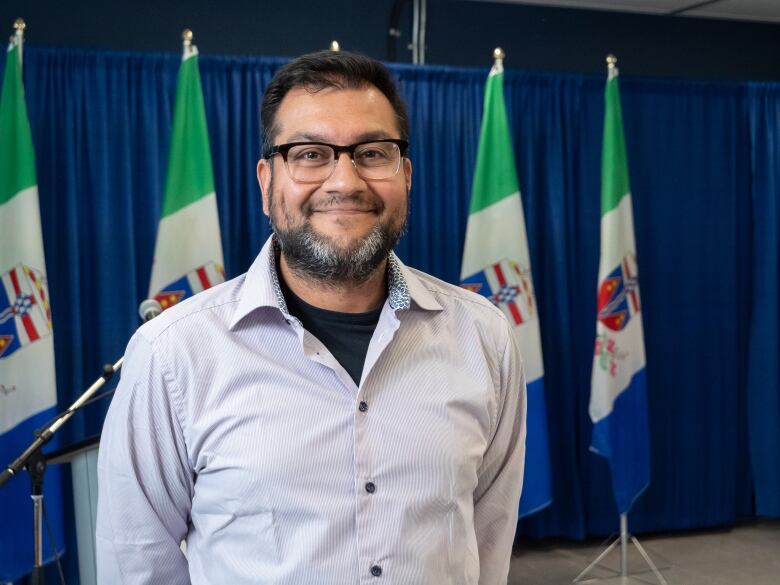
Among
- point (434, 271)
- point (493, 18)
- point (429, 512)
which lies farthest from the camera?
point (493, 18)

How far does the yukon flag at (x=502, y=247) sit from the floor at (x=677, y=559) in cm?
44

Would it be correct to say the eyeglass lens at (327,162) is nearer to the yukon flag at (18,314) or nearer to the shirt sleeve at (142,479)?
the shirt sleeve at (142,479)

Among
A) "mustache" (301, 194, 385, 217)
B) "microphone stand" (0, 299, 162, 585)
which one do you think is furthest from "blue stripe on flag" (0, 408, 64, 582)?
"mustache" (301, 194, 385, 217)

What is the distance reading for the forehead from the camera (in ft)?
4.63

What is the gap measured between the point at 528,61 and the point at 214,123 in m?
1.90

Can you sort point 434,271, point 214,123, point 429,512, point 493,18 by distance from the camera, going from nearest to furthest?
point 429,512
point 214,123
point 434,271
point 493,18

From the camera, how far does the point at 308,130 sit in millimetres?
1414

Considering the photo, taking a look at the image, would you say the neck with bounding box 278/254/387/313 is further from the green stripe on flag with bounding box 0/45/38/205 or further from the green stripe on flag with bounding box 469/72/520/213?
the green stripe on flag with bounding box 469/72/520/213

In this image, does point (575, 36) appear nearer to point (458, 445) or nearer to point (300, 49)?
point (300, 49)

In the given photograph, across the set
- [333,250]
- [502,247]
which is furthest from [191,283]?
[333,250]

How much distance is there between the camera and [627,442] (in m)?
4.57

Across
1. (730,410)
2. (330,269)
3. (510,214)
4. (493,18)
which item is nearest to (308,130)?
(330,269)

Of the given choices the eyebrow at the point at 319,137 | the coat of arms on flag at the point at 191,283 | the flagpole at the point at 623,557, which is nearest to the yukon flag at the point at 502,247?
the flagpole at the point at 623,557

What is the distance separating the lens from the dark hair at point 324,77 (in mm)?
1454
